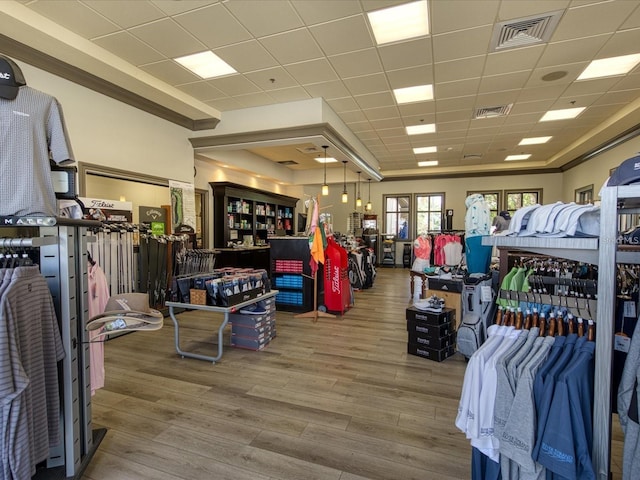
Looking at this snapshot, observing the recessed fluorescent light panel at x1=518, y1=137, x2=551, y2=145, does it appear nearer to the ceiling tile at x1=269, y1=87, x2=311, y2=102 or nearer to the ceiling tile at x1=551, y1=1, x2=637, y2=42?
the ceiling tile at x1=551, y1=1, x2=637, y2=42

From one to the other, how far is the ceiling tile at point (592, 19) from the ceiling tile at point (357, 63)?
1.98 m

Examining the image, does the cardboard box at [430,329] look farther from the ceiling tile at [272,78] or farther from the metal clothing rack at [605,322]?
the ceiling tile at [272,78]

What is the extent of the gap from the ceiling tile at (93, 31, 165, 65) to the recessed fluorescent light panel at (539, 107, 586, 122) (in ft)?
21.8

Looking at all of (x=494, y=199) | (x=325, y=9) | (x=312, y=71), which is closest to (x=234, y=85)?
(x=312, y=71)

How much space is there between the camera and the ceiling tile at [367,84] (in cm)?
465

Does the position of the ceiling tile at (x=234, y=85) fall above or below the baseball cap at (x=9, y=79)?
above

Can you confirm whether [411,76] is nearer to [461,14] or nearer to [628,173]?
[461,14]

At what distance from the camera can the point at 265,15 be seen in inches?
129

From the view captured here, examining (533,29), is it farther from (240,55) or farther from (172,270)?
(172,270)

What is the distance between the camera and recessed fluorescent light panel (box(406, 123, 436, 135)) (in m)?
6.79

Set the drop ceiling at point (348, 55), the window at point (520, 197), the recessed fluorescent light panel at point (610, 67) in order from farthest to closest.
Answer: the window at point (520, 197) → the recessed fluorescent light panel at point (610, 67) → the drop ceiling at point (348, 55)

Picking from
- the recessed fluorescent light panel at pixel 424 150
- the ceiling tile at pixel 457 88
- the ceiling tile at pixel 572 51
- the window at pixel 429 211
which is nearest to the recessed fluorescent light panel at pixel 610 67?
the ceiling tile at pixel 572 51

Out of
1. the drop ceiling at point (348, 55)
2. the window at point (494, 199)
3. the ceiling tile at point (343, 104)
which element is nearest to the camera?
the drop ceiling at point (348, 55)

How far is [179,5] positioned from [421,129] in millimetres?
5289
